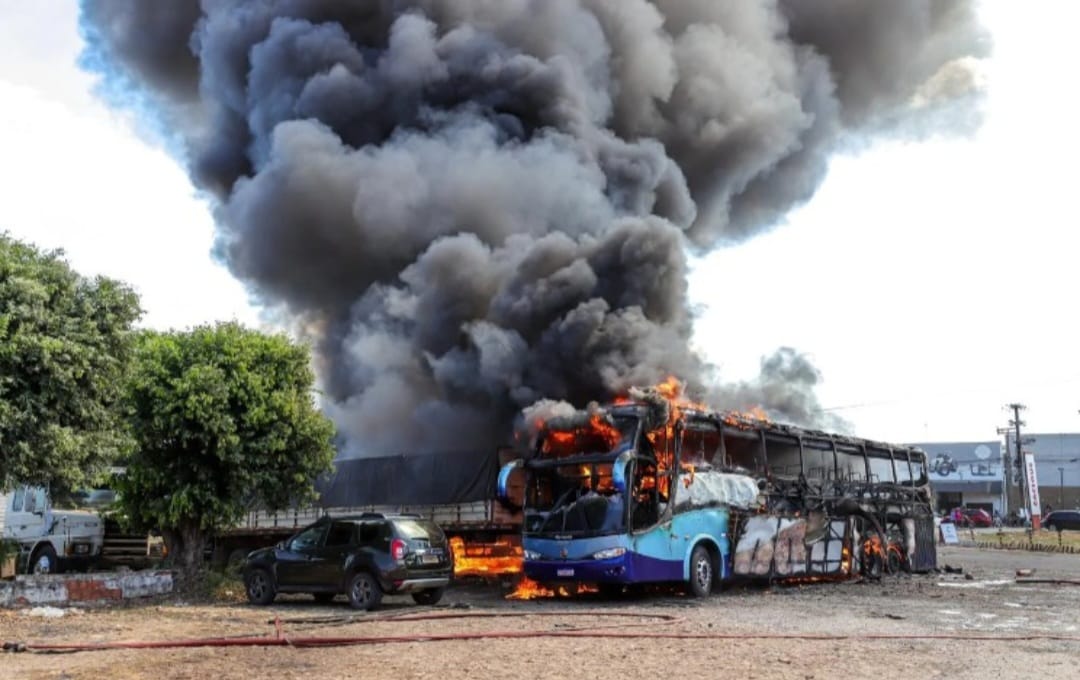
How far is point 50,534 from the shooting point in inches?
767

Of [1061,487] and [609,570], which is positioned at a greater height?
[1061,487]

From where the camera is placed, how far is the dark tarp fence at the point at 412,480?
18.1 m

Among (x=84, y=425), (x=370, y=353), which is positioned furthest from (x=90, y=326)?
(x=370, y=353)

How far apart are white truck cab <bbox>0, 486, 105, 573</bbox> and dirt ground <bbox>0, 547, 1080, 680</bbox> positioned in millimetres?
5816

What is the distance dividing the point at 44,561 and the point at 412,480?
25.4 feet

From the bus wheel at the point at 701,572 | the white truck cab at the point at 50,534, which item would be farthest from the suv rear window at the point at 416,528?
the white truck cab at the point at 50,534

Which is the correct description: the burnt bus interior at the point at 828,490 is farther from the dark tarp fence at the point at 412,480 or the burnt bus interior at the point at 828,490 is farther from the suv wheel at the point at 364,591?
the suv wheel at the point at 364,591

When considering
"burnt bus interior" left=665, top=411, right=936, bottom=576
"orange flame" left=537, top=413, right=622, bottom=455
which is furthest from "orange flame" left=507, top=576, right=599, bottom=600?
"burnt bus interior" left=665, top=411, right=936, bottom=576

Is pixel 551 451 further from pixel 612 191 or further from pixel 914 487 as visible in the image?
pixel 612 191

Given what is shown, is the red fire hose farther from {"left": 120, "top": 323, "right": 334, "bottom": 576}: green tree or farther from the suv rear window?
{"left": 120, "top": 323, "right": 334, "bottom": 576}: green tree

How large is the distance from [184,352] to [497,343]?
6.07 metres

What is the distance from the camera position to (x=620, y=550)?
13.4m

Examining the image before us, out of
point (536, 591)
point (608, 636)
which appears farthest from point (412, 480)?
point (608, 636)

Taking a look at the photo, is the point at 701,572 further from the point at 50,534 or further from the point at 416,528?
the point at 50,534
